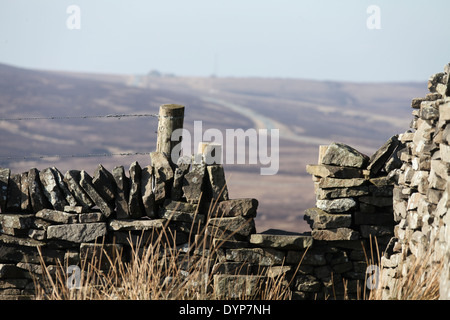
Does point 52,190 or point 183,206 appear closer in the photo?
point 183,206

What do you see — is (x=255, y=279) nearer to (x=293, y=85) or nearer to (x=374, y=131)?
(x=374, y=131)

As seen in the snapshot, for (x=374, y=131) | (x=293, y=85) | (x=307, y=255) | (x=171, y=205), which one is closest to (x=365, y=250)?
(x=307, y=255)

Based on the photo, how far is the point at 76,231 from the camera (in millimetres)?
6668

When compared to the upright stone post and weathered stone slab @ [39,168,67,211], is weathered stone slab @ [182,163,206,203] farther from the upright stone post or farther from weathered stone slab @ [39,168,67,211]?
weathered stone slab @ [39,168,67,211]

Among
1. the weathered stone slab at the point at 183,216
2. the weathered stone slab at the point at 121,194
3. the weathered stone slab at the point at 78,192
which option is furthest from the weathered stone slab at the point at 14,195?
the weathered stone slab at the point at 183,216

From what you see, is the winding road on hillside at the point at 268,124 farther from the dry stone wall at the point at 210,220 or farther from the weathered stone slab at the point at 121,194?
the weathered stone slab at the point at 121,194

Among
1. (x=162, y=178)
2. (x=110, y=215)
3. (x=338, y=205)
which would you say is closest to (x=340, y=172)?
(x=338, y=205)

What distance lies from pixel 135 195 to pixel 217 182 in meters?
0.88

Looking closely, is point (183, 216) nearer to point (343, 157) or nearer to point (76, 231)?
point (76, 231)

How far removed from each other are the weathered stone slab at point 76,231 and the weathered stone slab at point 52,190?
0.23m

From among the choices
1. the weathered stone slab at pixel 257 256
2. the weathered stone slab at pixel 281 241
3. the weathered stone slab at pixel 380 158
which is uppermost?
the weathered stone slab at pixel 380 158

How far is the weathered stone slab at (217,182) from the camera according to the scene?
21.9 ft
